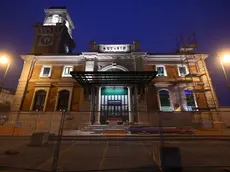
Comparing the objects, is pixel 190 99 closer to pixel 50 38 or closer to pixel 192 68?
pixel 192 68

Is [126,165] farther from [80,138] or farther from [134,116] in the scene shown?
[134,116]

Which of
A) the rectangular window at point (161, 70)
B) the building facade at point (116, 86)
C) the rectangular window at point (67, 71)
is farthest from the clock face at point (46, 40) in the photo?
the rectangular window at point (161, 70)

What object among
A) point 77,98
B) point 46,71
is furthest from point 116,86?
point 46,71

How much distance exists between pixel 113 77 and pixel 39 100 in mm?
10710

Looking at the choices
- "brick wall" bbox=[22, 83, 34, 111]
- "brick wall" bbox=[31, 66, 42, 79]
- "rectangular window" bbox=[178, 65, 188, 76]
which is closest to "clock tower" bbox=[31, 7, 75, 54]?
"brick wall" bbox=[31, 66, 42, 79]

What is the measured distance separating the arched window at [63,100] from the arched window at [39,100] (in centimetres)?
213

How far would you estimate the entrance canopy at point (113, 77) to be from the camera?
1296cm

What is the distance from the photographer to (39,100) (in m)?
16.0

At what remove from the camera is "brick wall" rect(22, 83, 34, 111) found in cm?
1522

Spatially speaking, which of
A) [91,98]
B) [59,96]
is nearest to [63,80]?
[59,96]

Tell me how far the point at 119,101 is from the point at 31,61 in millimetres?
14353

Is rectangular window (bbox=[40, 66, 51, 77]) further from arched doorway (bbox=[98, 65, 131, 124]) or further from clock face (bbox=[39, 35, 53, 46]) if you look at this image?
arched doorway (bbox=[98, 65, 131, 124])

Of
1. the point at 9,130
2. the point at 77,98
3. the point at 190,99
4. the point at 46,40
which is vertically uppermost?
the point at 46,40

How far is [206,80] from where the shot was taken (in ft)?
53.0
